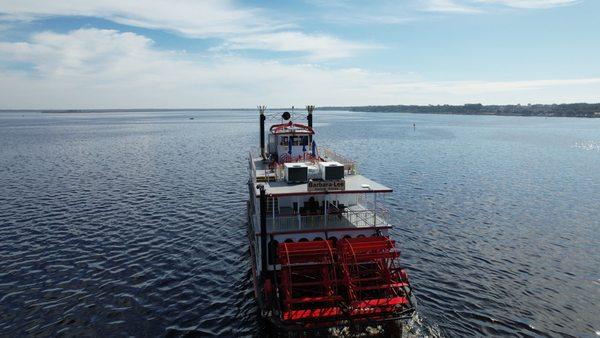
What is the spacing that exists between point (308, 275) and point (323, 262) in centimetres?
182

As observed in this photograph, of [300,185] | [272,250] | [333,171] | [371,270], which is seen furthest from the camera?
[300,185]

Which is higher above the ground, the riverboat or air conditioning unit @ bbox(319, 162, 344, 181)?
air conditioning unit @ bbox(319, 162, 344, 181)

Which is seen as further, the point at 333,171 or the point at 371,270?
the point at 333,171

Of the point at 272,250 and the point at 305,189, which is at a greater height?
the point at 305,189

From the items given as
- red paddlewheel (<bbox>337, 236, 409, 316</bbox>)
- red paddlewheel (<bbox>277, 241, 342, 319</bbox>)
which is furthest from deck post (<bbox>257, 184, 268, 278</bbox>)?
red paddlewheel (<bbox>337, 236, 409, 316</bbox>)

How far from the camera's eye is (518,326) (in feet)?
71.6

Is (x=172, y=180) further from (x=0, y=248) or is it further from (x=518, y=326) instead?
(x=518, y=326)

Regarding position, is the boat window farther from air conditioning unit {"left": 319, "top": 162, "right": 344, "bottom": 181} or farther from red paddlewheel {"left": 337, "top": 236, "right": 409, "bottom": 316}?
air conditioning unit {"left": 319, "top": 162, "right": 344, "bottom": 181}

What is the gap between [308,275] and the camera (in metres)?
23.4

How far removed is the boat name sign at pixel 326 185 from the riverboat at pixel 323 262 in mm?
63

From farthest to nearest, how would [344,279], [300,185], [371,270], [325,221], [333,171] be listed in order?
[300,185] → [333,171] → [325,221] → [371,270] → [344,279]

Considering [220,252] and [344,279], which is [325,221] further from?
[220,252]

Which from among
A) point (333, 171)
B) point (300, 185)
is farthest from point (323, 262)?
point (333, 171)

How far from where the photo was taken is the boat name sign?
77.4 ft
